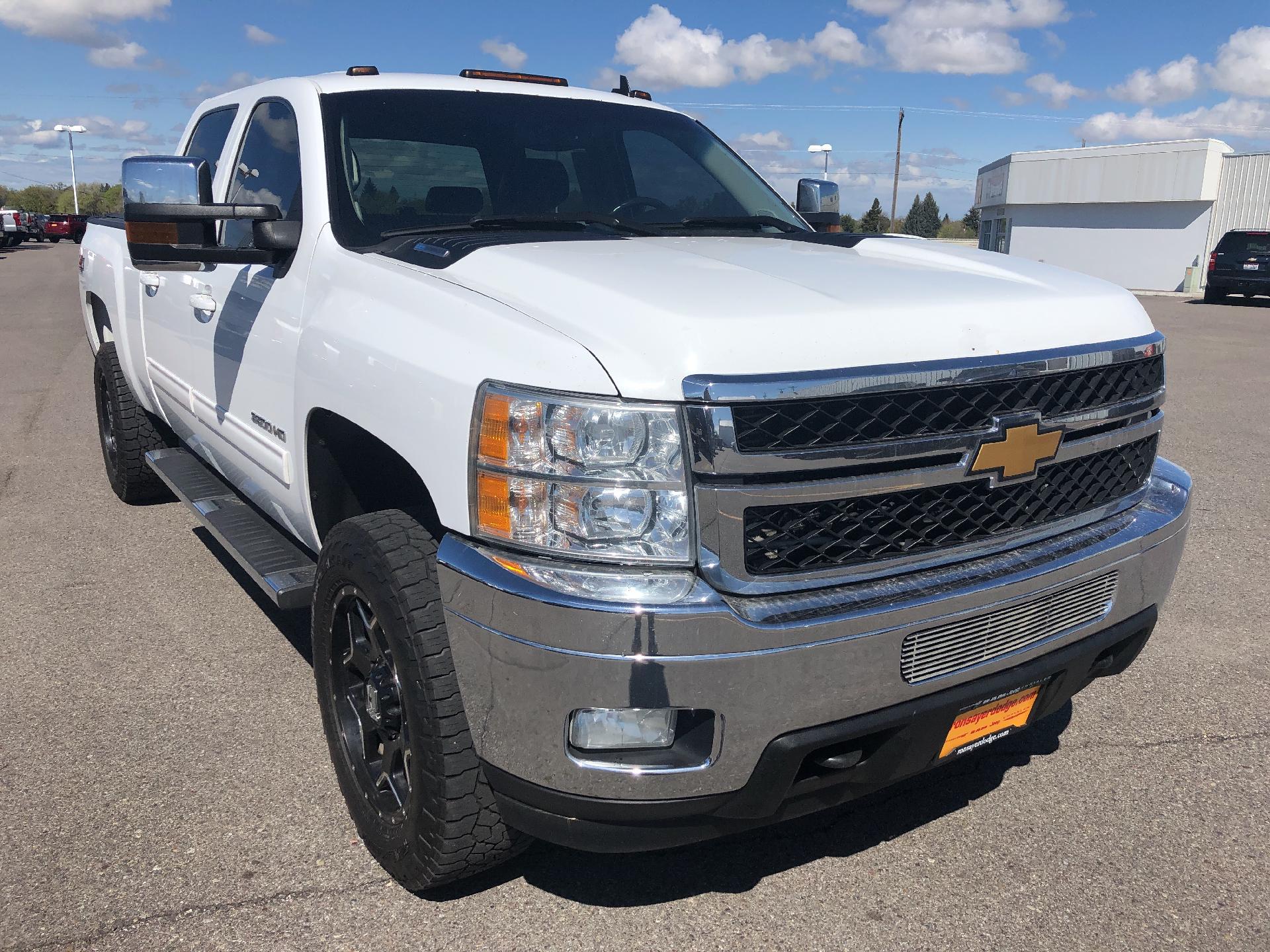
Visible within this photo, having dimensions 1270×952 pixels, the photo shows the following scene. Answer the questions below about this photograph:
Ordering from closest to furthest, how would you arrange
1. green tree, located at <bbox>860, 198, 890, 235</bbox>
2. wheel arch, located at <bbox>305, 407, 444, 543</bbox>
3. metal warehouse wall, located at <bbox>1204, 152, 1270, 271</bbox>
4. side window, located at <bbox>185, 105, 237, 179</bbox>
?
wheel arch, located at <bbox>305, 407, 444, 543</bbox> < side window, located at <bbox>185, 105, 237, 179</bbox> < metal warehouse wall, located at <bbox>1204, 152, 1270, 271</bbox> < green tree, located at <bbox>860, 198, 890, 235</bbox>

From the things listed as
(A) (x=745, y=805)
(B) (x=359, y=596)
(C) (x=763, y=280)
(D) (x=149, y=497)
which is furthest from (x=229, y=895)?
(D) (x=149, y=497)

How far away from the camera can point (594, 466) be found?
6.82ft

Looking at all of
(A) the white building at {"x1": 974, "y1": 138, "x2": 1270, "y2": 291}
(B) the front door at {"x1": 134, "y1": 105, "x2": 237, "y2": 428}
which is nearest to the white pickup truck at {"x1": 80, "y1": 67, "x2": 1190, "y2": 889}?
(B) the front door at {"x1": 134, "y1": 105, "x2": 237, "y2": 428}

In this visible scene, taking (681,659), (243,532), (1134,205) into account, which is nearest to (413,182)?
(243,532)

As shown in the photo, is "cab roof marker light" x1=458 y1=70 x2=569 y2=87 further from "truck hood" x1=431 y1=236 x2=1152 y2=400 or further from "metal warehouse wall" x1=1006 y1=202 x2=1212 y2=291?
"metal warehouse wall" x1=1006 y1=202 x2=1212 y2=291

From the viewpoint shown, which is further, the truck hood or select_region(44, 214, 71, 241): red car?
select_region(44, 214, 71, 241): red car

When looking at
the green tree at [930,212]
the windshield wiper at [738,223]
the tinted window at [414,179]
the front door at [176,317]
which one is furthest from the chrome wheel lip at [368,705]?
the green tree at [930,212]

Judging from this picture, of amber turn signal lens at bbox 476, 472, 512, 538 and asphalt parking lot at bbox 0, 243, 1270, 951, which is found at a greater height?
amber turn signal lens at bbox 476, 472, 512, 538

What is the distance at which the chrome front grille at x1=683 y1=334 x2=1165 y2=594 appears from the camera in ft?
6.76

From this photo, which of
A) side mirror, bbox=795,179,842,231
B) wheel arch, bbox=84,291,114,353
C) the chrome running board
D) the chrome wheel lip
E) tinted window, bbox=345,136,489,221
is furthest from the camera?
wheel arch, bbox=84,291,114,353

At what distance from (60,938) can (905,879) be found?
2023 mm

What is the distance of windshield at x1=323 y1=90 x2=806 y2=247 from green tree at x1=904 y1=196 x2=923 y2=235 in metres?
124

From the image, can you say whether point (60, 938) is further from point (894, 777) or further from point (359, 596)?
point (894, 777)

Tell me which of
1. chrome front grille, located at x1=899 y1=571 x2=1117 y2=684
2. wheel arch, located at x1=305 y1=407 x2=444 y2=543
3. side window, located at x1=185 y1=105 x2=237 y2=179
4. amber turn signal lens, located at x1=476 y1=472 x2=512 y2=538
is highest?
side window, located at x1=185 y1=105 x2=237 y2=179
